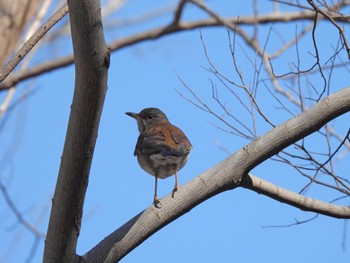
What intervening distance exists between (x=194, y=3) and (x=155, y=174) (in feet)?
17.9

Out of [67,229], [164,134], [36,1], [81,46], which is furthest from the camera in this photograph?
[36,1]

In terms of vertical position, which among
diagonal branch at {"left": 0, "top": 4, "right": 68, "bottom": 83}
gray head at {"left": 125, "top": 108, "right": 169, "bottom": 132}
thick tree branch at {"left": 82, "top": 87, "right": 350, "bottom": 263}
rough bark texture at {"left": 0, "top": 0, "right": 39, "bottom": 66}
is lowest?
thick tree branch at {"left": 82, "top": 87, "right": 350, "bottom": 263}

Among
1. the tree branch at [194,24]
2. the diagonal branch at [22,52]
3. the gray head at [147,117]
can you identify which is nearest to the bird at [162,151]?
the gray head at [147,117]

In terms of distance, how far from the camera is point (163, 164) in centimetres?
503

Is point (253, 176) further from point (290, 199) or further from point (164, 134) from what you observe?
point (164, 134)

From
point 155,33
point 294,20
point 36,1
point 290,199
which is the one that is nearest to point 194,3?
point 155,33

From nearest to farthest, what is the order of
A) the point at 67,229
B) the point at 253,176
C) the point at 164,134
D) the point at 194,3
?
1. the point at 67,229
2. the point at 253,176
3. the point at 164,134
4. the point at 194,3

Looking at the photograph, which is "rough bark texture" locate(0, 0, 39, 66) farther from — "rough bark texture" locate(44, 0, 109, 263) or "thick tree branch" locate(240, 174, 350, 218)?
"thick tree branch" locate(240, 174, 350, 218)

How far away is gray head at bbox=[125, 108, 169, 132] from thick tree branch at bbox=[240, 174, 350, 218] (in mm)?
2807

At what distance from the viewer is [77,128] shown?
3.14 meters

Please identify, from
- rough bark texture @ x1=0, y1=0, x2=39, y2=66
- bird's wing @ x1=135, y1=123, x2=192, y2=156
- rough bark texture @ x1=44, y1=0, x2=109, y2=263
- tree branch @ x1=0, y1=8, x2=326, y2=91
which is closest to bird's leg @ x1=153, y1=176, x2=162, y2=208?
bird's wing @ x1=135, y1=123, x2=192, y2=156

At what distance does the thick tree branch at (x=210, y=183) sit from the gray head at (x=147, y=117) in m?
2.96

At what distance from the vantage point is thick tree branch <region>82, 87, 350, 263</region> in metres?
3.44

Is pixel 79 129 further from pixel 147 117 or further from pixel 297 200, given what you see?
pixel 147 117
